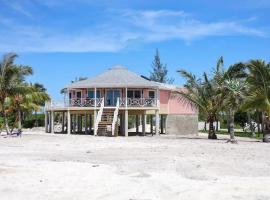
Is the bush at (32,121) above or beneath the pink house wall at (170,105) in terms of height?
beneath

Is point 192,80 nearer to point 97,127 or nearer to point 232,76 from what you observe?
point 232,76

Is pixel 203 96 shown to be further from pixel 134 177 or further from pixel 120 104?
pixel 134 177

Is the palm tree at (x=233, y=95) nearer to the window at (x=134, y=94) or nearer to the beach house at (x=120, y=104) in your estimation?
the beach house at (x=120, y=104)

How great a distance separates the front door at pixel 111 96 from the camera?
3903cm

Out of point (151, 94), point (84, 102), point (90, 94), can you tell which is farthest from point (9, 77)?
point (151, 94)

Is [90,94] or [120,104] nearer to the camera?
[120,104]

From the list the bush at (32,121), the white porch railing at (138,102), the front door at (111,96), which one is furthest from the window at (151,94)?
the bush at (32,121)

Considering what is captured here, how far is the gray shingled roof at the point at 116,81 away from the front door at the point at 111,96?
966 mm

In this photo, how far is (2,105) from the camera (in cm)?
3544

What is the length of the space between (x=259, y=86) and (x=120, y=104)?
1106 cm

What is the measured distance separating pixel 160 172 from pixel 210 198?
12.7ft

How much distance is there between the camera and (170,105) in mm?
42500

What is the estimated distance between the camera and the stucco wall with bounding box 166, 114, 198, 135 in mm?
42719

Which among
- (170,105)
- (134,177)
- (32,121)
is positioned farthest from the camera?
(32,121)
